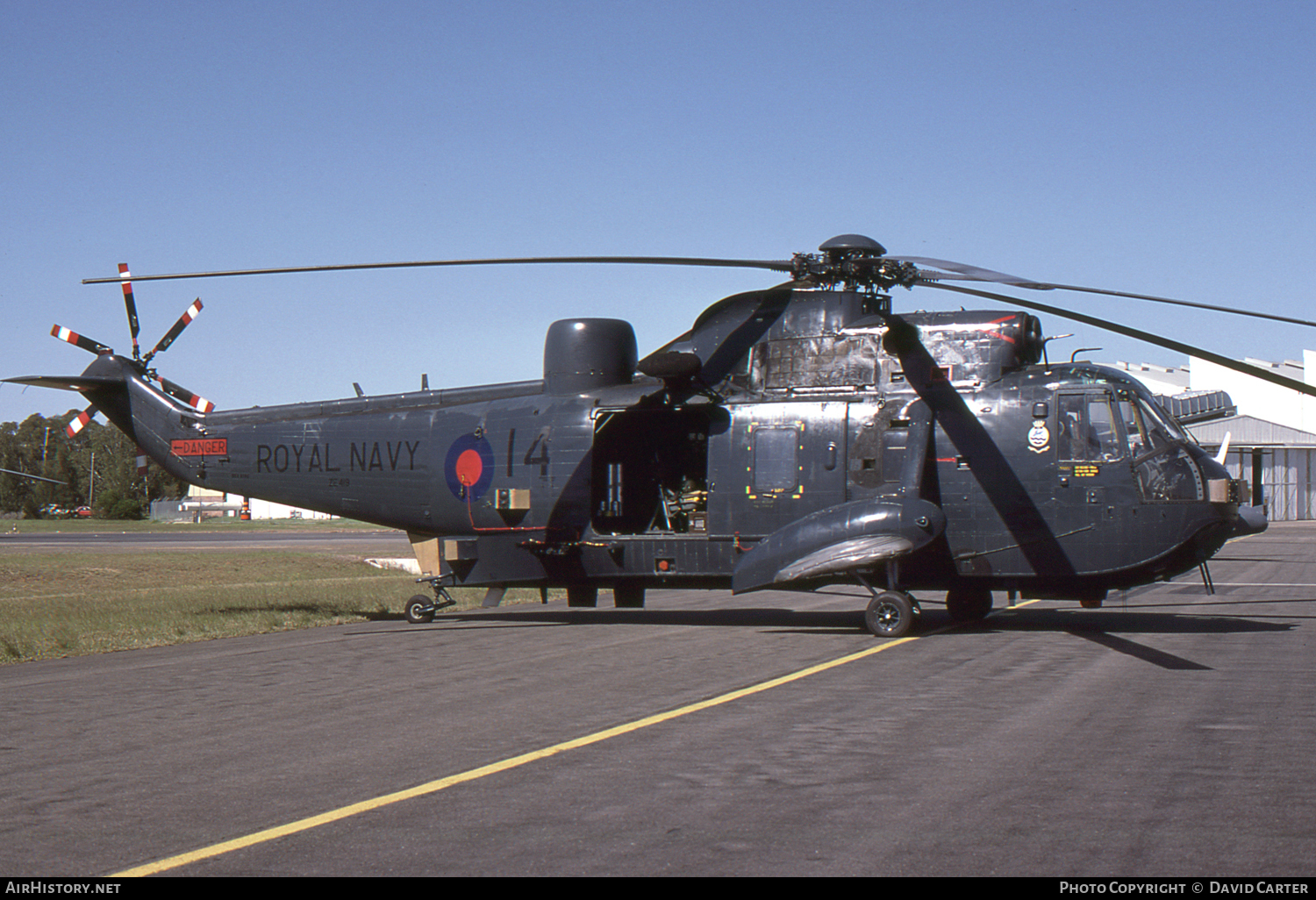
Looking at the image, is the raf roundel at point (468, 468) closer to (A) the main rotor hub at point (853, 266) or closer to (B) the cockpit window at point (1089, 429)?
(A) the main rotor hub at point (853, 266)

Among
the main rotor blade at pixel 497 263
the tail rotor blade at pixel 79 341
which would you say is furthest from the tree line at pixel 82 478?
the main rotor blade at pixel 497 263

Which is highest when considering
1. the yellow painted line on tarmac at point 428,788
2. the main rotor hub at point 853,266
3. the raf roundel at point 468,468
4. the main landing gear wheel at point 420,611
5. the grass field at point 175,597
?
the main rotor hub at point 853,266

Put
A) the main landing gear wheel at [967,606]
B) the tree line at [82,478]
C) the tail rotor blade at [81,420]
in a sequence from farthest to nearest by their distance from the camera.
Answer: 1. the tree line at [82,478]
2. the tail rotor blade at [81,420]
3. the main landing gear wheel at [967,606]

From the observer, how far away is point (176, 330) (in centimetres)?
2153

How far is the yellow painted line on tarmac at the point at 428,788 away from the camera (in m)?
5.55

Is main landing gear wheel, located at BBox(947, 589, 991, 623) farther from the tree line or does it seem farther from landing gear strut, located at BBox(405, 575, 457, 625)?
the tree line

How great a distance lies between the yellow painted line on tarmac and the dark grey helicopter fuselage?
533 centimetres

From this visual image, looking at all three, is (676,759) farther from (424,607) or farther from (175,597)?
(175,597)

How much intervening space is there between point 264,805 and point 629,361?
12.9 m

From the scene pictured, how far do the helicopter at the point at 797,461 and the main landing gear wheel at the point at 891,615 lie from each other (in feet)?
0.11

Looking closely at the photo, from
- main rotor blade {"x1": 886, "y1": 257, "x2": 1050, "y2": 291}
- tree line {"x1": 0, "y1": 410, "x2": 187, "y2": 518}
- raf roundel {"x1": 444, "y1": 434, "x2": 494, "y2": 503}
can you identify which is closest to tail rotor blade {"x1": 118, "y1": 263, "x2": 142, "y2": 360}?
raf roundel {"x1": 444, "y1": 434, "x2": 494, "y2": 503}

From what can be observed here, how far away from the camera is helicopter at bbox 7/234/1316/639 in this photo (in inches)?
610

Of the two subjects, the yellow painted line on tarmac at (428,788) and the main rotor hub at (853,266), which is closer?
the yellow painted line on tarmac at (428,788)
